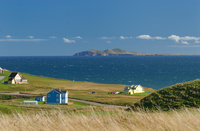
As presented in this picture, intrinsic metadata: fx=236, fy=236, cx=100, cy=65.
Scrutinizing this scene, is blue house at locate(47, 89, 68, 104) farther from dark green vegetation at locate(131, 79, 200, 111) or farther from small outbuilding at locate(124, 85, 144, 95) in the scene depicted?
dark green vegetation at locate(131, 79, 200, 111)

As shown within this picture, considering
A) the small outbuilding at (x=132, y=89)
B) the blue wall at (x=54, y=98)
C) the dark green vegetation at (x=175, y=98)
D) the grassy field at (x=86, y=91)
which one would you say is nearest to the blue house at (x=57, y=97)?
the blue wall at (x=54, y=98)

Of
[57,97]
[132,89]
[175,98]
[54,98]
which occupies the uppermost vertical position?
[175,98]

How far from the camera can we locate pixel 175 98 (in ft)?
56.2

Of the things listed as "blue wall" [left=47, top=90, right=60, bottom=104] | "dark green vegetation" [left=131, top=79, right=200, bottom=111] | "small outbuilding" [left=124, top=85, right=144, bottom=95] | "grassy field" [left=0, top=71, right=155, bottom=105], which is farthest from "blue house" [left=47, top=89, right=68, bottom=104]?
"dark green vegetation" [left=131, top=79, right=200, bottom=111]

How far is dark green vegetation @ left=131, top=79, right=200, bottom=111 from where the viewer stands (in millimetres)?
16242

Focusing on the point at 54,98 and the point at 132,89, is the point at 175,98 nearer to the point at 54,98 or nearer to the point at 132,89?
the point at 54,98

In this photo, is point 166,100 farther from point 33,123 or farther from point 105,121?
point 33,123

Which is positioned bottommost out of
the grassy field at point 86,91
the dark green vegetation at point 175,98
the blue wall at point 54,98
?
the grassy field at point 86,91

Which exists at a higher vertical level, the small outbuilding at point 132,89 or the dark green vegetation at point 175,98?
the dark green vegetation at point 175,98

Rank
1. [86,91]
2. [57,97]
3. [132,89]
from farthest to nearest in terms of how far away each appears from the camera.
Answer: [86,91]
[132,89]
[57,97]

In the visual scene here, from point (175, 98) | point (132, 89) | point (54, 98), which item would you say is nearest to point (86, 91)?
point (132, 89)

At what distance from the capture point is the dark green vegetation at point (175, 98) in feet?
53.3

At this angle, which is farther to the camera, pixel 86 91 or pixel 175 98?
pixel 86 91

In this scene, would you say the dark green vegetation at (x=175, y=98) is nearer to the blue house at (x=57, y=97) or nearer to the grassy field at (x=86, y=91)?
the grassy field at (x=86, y=91)
